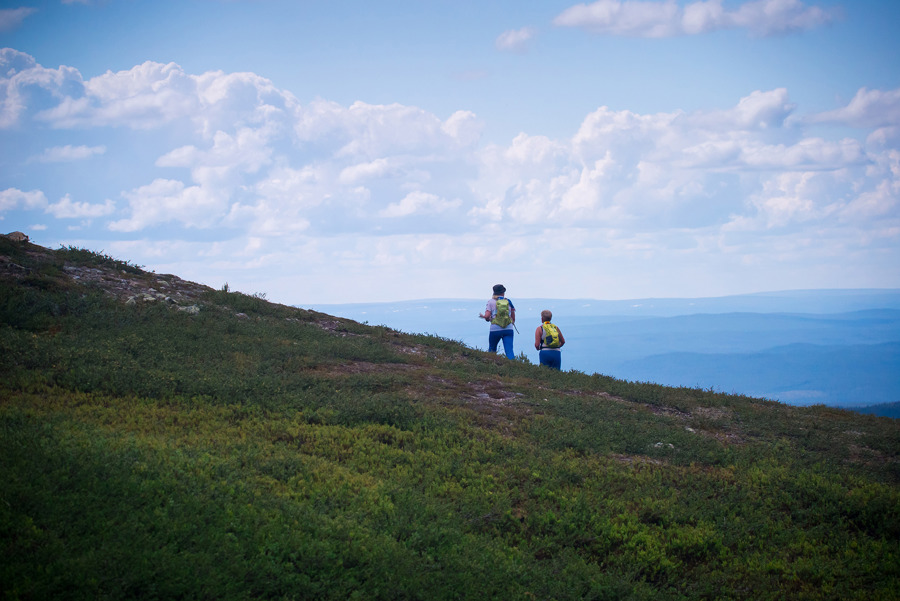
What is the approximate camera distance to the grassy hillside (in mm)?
6859

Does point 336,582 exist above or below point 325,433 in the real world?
below

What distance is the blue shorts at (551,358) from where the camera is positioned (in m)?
20.4

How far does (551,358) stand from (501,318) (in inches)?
97.5

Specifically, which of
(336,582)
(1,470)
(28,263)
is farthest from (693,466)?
(28,263)

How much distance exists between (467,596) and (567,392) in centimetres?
1077

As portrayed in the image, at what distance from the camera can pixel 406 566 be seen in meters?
7.50

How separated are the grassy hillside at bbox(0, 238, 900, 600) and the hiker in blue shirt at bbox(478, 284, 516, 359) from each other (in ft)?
13.8

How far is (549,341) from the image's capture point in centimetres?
2033

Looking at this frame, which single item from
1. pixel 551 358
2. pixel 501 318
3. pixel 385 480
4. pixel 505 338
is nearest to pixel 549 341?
pixel 551 358

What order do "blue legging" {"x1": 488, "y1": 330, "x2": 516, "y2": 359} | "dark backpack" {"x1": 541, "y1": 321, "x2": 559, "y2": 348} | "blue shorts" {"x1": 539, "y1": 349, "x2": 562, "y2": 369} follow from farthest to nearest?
"blue legging" {"x1": 488, "y1": 330, "x2": 516, "y2": 359}
"blue shorts" {"x1": 539, "y1": 349, "x2": 562, "y2": 369}
"dark backpack" {"x1": 541, "y1": 321, "x2": 559, "y2": 348}

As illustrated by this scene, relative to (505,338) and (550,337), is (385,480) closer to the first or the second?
(550,337)

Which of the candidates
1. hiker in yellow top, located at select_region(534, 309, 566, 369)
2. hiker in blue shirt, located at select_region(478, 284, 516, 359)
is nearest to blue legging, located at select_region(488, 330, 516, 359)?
hiker in blue shirt, located at select_region(478, 284, 516, 359)

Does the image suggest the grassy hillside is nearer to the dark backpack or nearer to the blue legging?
the dark backpack

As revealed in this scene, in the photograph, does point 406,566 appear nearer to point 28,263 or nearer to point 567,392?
point 567,392
